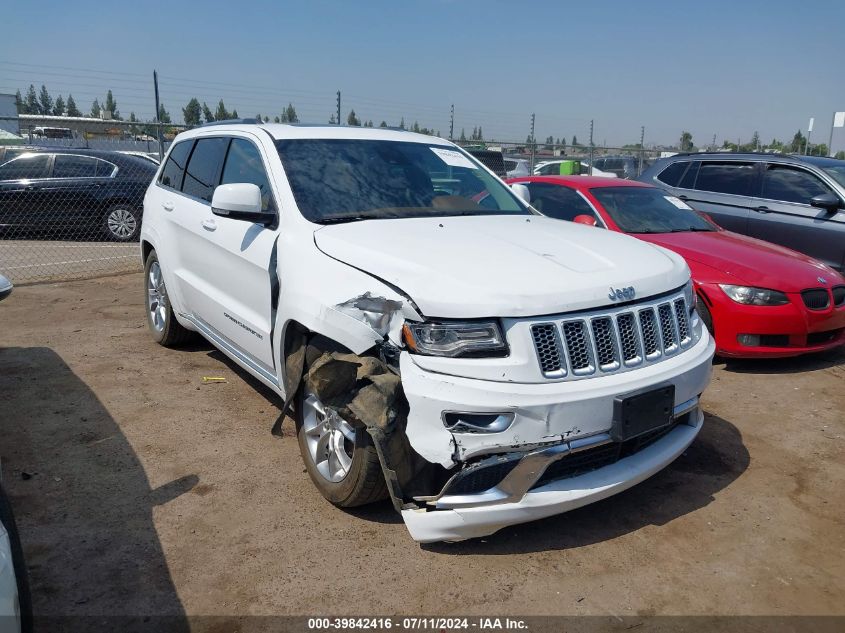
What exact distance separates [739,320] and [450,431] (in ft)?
12.0

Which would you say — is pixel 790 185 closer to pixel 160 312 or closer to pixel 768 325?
pixel 768 325

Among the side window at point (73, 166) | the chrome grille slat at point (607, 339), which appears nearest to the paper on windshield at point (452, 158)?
the chrome grille slat at point (607, 339)

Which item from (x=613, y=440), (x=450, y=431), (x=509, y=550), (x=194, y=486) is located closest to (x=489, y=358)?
(x=450, y=431)

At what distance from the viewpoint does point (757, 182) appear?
26.4ft

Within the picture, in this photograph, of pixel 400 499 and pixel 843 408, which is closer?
pixel 400 499

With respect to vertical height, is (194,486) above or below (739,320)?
below

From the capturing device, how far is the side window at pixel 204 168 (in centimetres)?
478

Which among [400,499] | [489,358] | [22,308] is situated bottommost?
[22,308]

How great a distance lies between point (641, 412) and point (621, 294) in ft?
1.72

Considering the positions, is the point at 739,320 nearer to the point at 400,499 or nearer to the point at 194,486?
the point at 400,499

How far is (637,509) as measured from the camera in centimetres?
352

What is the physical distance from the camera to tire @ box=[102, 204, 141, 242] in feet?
38.1

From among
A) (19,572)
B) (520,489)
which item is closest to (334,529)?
(520,489)

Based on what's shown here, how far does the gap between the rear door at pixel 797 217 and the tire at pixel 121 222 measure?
9.45 m
